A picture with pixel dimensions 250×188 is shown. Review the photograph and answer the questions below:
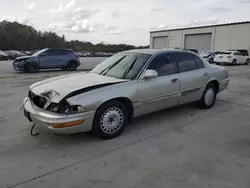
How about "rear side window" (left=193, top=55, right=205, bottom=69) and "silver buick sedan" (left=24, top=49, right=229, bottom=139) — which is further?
"rear side window" (left=193, top=55, right=205, bottom=69)

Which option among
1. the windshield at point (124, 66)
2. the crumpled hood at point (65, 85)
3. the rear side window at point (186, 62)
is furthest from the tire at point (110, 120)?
the rear side window at point (186, 62)

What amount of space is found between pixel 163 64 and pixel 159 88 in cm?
56

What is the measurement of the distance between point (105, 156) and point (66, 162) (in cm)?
56

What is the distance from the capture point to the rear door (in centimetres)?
501

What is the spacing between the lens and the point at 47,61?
14.8 m

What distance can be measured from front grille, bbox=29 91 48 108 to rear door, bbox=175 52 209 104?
9.17 feet

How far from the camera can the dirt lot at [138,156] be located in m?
2.78

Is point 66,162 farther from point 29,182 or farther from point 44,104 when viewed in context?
point 44,104

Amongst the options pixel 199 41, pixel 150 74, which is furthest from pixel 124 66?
pixel 199 41

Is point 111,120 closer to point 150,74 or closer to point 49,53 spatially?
point 150,74

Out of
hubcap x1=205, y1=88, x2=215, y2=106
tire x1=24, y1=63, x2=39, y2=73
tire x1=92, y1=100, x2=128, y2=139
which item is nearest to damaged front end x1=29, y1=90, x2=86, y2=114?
tire x1=92, y1=100, x2=128, y2=139

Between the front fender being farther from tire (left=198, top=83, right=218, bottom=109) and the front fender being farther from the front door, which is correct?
tire (left=198, top=83, right=218, bottom=109)

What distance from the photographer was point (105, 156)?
3377 mm

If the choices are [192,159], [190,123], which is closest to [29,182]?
[192,159]
